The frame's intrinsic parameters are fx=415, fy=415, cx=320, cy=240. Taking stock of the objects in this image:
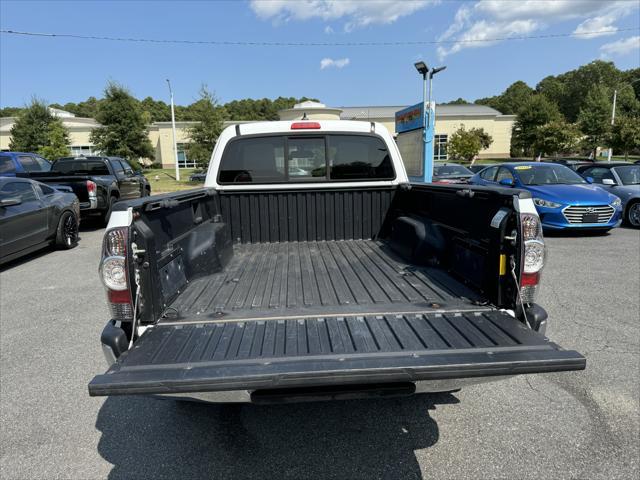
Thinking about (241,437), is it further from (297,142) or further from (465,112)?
(465,112)

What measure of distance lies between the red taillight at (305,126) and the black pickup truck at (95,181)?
20.9 ft

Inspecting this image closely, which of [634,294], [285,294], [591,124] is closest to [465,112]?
[591,124]

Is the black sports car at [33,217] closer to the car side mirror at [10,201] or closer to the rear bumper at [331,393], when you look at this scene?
the car side mirror at [10,201]

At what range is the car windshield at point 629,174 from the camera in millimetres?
11523

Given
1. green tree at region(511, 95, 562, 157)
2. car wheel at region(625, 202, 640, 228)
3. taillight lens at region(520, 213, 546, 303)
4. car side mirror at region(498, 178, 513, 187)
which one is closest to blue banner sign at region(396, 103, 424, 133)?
car side mirror at region(498, 178, 513, 187)

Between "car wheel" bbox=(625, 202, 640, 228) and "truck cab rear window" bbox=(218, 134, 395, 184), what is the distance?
9.53 meters

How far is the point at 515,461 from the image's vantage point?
2504 mm

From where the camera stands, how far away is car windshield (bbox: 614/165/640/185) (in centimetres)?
1152

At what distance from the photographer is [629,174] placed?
1166cm

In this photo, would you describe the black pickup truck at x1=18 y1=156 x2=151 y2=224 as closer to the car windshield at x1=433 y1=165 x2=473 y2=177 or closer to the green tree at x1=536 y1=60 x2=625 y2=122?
the car windshield at x1=433 y1=165 x2=473 y2=177

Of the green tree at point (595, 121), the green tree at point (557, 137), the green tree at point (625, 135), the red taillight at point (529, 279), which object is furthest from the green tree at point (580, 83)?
the red taillight at point (529, 279)

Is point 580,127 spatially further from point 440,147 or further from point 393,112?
point 393,112

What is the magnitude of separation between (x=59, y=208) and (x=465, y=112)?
53.8 meters

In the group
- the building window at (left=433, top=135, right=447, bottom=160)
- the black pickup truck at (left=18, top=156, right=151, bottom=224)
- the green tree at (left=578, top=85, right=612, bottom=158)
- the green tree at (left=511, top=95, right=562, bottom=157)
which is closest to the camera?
the black pickup truck at (left=18, top=156, right=151, bottom=224)
